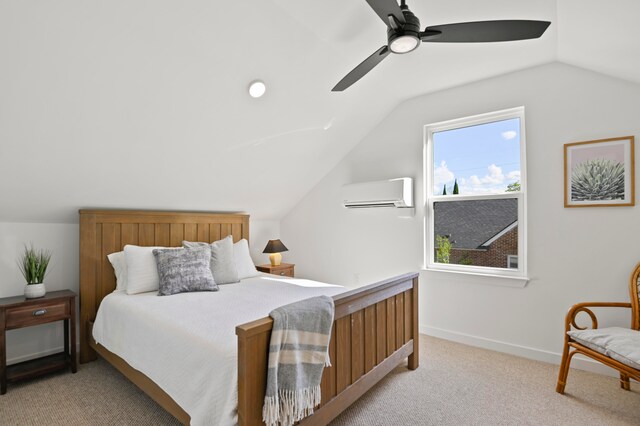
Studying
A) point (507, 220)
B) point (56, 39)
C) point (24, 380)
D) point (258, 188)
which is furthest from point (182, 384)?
point (507, 220)

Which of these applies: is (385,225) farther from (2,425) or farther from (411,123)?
(2,425)

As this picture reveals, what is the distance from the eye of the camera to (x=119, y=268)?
3.00m

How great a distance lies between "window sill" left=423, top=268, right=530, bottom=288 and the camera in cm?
300

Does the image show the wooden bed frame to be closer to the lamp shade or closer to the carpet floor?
the carpet floor

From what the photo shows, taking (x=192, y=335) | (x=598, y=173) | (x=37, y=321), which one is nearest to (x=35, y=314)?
(x=37, y=321)

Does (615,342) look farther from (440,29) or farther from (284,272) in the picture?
(284,272)

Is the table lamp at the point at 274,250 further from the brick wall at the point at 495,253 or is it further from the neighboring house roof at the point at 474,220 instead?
the brick wall at the point at 495,253

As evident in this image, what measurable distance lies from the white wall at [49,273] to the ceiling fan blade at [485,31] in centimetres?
333

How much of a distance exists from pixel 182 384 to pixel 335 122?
2.76 m

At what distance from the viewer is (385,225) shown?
3.86m

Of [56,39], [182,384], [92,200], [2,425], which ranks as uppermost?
[56,39]

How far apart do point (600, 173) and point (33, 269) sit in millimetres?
4570

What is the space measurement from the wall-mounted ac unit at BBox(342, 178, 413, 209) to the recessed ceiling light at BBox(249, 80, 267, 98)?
1612 millimetres

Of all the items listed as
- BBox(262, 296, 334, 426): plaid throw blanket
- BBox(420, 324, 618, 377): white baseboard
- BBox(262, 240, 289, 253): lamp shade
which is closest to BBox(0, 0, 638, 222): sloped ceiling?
BBox(262, 240, 289, 253): lamp shade
